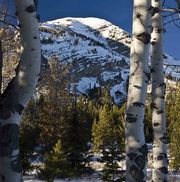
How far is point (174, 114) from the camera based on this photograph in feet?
128

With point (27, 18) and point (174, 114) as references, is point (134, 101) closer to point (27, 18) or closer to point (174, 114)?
point (27, 18)

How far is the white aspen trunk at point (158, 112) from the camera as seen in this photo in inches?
263

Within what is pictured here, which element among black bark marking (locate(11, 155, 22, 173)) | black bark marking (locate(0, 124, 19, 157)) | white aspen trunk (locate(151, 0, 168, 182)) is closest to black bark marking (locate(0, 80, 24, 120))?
black bark marking (locate(0, 124, 19, 157))

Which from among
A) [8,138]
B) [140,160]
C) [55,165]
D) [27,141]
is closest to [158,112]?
[140,160]

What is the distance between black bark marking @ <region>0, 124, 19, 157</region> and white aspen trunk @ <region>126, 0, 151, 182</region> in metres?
1.52

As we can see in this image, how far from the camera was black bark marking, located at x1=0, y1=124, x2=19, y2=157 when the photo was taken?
3952 mm

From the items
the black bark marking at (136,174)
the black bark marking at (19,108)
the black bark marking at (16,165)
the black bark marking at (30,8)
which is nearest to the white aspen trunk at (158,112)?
the black bark marking at (136,174)

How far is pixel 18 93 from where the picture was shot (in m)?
4.10

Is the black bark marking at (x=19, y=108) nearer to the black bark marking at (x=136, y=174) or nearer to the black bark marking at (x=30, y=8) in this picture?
the black bark marking at (x=30, y=8)

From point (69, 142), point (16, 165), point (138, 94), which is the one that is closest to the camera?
point (16, 165)

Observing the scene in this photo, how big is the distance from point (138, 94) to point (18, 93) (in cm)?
162

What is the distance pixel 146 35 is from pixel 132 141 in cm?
133

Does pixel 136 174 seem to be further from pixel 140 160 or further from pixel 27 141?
pixel 27 141

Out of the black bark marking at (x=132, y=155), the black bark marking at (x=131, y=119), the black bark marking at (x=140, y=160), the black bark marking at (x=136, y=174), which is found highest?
the black bark marking at (x=131, y=119)
